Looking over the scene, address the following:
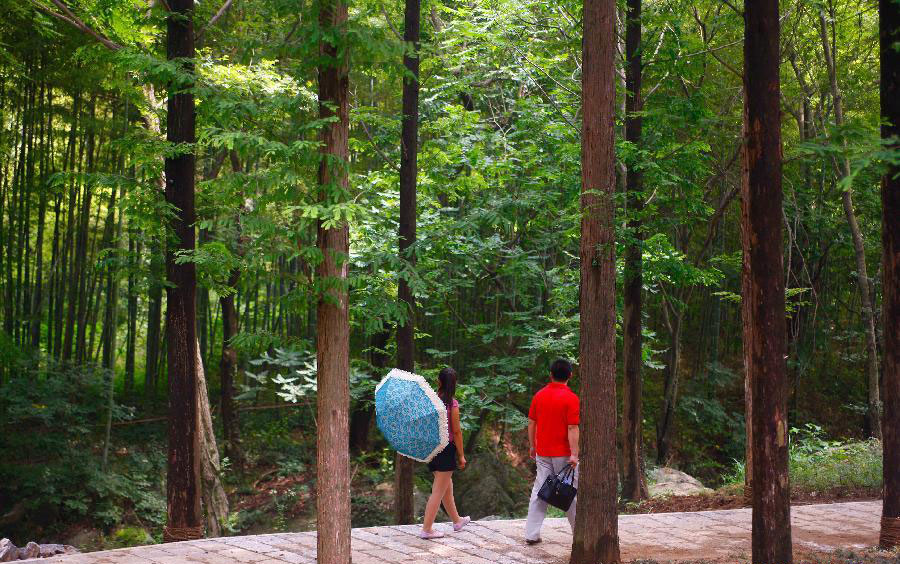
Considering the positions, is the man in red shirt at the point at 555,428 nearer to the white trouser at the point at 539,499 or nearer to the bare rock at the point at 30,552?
the white trouser at the point at 539,499

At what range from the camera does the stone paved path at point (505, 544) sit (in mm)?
6742

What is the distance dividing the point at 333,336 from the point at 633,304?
233 inches

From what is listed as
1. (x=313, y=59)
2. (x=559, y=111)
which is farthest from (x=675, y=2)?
(x=313, y=59)

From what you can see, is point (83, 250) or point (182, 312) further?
point (83, 250)

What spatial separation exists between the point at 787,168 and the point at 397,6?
11401 mm

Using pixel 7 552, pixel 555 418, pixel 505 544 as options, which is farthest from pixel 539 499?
pixel 7 552

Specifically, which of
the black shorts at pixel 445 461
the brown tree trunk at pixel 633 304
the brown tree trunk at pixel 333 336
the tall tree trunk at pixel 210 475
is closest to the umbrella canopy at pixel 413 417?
the black shorts at pixel 445 461

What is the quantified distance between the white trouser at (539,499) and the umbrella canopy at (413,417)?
33.9 inches

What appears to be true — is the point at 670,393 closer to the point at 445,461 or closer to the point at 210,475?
the point at 210,475

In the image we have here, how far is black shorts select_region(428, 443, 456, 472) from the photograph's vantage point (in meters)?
7.36

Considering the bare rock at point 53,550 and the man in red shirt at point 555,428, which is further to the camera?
the bare rock at point 53,550

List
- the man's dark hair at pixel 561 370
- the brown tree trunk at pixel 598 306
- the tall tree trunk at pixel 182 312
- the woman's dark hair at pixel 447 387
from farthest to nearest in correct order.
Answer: the tall tree trunk at pixel 182 312, the woman's dark hair at pixel 447 387, the man's dark hair at pixel 561 370, the brown tree trunk at pixel 598 306

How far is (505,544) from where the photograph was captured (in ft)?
24.1

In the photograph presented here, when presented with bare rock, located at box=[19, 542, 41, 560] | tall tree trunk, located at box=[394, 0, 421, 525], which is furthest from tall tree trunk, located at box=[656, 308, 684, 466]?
bare rock, located at box=[19, 542, 41, 560]
